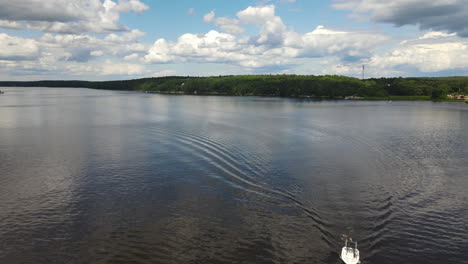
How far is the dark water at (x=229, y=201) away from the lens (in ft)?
57.4

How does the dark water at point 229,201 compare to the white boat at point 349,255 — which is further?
the dark water at point 229,201

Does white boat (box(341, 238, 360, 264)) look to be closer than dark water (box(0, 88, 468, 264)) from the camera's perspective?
Yes

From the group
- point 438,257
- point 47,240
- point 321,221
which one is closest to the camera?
Result: point 438,257

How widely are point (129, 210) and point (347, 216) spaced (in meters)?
15.3

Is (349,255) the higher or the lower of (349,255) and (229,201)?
the lower

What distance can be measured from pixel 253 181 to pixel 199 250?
37.7ft

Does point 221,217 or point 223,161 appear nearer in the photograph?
point 221,217

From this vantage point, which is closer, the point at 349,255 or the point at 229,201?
the point at 349,255

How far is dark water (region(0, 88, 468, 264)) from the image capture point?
1748 centimetres

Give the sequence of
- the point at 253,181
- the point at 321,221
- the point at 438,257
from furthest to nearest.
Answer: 1. the point at 253,181
2. the point at 321,221
3. the point at 438,257

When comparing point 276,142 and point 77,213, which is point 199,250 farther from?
point 276,142

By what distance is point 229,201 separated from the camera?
23.8 m

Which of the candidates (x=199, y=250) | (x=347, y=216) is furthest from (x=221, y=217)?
(x=347, y=216)

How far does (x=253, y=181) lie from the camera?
28031 mm
